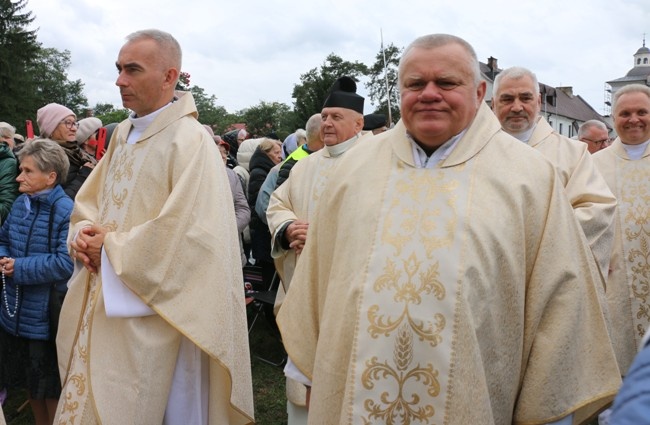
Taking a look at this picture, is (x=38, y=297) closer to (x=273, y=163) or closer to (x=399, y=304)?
(x=399, y=304)

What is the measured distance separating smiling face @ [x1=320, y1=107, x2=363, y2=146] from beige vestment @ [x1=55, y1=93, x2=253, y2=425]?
129 centimetres

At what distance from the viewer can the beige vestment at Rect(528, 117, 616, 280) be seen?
3.70m

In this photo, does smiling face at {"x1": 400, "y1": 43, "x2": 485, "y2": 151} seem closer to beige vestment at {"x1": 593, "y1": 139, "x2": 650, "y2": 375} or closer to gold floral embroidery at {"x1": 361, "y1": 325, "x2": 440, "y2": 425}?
gold floral embroidery at {"x1": 361, "y1": 325, "x2": 440, "y2": 425}

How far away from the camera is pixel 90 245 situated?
3.37 m

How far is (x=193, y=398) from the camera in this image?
353 centimetres

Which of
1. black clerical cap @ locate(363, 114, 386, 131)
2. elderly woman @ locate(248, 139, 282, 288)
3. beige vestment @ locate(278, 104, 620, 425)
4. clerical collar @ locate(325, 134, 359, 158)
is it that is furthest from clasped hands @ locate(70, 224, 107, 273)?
black clerical cap @ locate(363, 114, 386, 131)

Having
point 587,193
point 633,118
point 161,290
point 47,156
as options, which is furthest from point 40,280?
point 633,118

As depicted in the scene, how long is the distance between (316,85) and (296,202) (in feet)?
177

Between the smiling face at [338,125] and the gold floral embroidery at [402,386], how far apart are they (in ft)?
8.42

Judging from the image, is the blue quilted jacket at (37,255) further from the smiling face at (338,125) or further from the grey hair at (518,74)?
the grey hair at (518,74)

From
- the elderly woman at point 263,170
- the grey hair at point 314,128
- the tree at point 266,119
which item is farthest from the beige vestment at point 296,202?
the tree at point 266,119

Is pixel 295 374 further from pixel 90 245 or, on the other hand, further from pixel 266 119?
pixel 266 119

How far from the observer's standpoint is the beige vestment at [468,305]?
234cm

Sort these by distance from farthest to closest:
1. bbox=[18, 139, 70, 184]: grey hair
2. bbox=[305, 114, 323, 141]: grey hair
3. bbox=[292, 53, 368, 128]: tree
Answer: bbox=[292, 53, 368, 128]: tree, bbox=[305, 114, 323, 141]: grey hair, bbox=[18, 139, 70, 184]: grey hair
